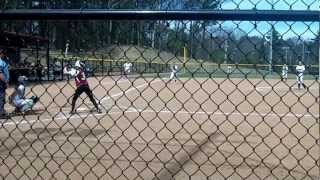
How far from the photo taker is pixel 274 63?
5.92m

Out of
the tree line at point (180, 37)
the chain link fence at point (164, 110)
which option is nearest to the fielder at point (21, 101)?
the chain link fence at point (164, 110)

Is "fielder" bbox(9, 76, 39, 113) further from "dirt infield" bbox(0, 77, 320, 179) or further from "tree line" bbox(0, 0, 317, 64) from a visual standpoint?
"tree line" bbox(0, 0, 317, 64)

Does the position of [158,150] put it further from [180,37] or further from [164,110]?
[164,110]

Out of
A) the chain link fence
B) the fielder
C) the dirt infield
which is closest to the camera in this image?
the chain link fence

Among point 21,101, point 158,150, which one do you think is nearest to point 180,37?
point 158,150

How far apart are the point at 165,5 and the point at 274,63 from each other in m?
1.80

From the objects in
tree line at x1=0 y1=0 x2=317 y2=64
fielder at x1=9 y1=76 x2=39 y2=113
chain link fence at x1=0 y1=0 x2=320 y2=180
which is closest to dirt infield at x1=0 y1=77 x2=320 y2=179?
chain link fence at x1=0 y1=0 x2=320 y2=180

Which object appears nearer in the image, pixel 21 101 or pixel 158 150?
pixel 158 150

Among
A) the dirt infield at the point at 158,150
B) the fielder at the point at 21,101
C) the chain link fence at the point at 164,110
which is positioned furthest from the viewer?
the fielder at the point at 21,101

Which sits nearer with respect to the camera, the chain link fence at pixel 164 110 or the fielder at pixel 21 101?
the chain link fence at pixel 164 110

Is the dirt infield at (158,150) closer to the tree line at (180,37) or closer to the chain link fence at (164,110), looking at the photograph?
the chain link fence at (164,110)

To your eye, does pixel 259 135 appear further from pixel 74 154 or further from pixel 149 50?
pixel 149 50

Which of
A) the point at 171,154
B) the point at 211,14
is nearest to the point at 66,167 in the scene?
the point at 171,154

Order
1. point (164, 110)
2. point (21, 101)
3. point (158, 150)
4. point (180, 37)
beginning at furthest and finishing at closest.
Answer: point (164, 110), point (21, 101), point (158, 150), point (180, 37)
